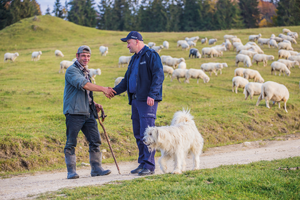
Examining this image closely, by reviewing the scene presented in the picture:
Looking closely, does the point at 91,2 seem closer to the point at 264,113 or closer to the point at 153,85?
the point at 264,113

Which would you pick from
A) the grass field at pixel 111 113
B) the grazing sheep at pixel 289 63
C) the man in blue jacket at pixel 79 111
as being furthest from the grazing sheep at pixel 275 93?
the grazing sheep at pixel 289 63

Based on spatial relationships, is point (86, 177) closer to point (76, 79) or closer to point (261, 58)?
point (76, 79)

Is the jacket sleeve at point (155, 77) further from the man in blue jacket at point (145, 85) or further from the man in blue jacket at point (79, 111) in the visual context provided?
the man in blue jacket at point (79, 111)

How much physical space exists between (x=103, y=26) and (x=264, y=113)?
9067 centimetres

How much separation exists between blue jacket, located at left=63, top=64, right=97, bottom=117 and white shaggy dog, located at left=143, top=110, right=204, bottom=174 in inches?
66.0

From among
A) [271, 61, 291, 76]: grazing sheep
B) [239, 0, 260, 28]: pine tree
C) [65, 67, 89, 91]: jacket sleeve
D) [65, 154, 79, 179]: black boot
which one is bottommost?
[65, 154, 79, 179]: black boot

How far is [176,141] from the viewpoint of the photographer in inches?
263

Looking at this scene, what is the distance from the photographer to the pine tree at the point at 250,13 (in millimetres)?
92250

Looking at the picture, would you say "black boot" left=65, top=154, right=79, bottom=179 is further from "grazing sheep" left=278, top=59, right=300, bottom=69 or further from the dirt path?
"grazing sheep" left=278, top=59, right=300, bottom=69

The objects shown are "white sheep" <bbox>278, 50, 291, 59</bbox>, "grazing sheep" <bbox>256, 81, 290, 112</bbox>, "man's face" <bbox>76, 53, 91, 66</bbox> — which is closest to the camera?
"man's face" <bbox>76, 53, 91, 66</bbox>

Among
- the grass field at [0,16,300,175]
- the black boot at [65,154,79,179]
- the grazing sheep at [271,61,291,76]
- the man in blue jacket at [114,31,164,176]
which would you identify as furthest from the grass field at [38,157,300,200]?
the grazing sheep at [271,61,291,76]

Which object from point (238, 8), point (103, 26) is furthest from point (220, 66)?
point (103, 26)

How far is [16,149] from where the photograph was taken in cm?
996

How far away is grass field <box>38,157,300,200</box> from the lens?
16.6 feet
